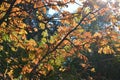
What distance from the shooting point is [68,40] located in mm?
4715

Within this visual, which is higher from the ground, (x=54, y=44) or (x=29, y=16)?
(x=29, y=16)

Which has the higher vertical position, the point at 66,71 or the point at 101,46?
the point at 101,46

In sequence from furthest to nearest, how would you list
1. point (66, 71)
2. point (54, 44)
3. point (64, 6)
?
point (66, 71) → point (54, 44) → point (64, 6)

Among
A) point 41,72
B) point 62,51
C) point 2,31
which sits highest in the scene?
point 2,31

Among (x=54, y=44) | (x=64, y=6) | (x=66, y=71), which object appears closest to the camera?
(x=64, y=6)

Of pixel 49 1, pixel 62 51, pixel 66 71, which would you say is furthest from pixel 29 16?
pixel 66 71

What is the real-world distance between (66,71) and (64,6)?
132cm

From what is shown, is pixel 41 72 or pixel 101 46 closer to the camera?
pixel 101 46

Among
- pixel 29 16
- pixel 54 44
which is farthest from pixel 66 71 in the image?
pixel 29 16

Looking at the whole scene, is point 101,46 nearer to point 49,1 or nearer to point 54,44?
point 54,44

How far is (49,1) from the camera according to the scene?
15.4 ft

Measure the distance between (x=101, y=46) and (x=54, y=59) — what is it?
894 millimetres

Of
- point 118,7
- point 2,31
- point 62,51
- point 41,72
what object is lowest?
point 41,72

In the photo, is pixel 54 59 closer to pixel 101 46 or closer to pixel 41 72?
pixel 41 72
